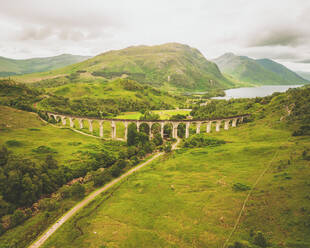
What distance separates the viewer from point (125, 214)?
4288cm

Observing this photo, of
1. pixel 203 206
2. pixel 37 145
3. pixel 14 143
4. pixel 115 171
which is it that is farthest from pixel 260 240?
pixel 14 143

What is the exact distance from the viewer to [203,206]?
140 feet

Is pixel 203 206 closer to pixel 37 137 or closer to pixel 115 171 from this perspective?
pixel 115 171

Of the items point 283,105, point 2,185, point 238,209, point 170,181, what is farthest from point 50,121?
point 283,105

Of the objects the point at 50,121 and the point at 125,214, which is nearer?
the point at 125,214

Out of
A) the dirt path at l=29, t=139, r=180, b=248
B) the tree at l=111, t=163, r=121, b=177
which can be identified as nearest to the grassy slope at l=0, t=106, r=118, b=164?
the tree at l=111, t=163, r=121, b=177

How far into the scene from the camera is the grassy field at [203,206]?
33344 mm

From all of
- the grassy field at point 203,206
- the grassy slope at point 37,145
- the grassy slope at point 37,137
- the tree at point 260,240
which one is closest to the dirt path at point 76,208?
the grassy slope at point 37,145

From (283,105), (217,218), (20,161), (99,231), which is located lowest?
(99,231)

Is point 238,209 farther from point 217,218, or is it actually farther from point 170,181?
point 170,181

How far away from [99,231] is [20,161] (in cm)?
3172

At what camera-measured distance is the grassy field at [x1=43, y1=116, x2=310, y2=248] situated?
1313 inches

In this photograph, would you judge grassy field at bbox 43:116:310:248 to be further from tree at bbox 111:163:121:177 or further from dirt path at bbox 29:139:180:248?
tree at bbox 111:163:121:177

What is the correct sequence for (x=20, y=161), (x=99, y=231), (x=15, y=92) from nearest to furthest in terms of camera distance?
(x=99, y=231) < (x=20, y=161) < (x=15, y=92)
